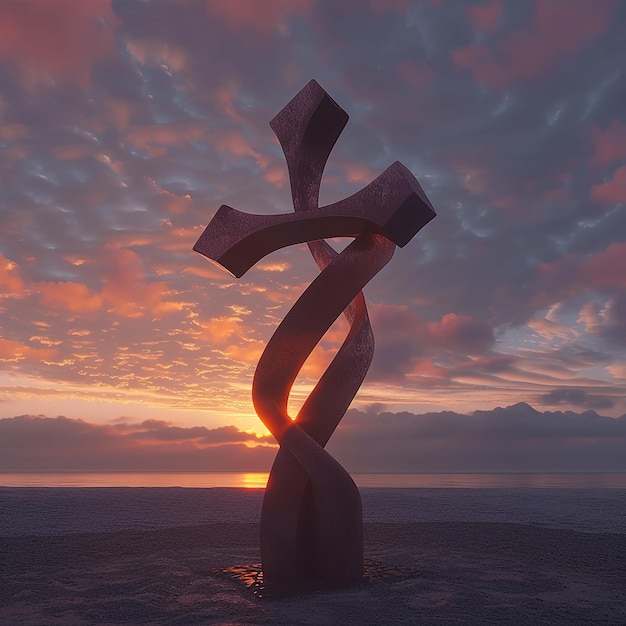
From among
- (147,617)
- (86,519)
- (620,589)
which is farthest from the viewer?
(86,519)

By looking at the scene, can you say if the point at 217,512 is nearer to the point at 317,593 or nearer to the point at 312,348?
the point at 312,348

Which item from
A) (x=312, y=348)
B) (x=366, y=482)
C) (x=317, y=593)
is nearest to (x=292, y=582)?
(x=317, y=593)

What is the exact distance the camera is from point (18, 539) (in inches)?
487

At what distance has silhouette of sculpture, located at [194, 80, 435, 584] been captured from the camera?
860 cm

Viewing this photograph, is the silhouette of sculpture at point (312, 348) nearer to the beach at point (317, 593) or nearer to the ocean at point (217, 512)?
the beach at point (317, 593)

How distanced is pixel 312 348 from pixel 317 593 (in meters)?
3.32

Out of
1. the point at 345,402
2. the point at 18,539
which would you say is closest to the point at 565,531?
the point at 345,402

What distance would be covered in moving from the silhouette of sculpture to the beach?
0.82 metres

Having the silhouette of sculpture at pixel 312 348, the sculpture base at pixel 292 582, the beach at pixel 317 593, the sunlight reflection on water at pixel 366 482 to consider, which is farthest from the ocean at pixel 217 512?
the sunlight reflection on water at pixel 366 482

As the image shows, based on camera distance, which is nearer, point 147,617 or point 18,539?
point 147,617

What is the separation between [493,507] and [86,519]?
1269cm

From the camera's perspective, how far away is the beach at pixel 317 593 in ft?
23.0

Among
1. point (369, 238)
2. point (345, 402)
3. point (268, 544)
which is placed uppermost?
point (369, 238)

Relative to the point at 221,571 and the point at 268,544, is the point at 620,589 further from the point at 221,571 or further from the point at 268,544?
the point at 221,571
